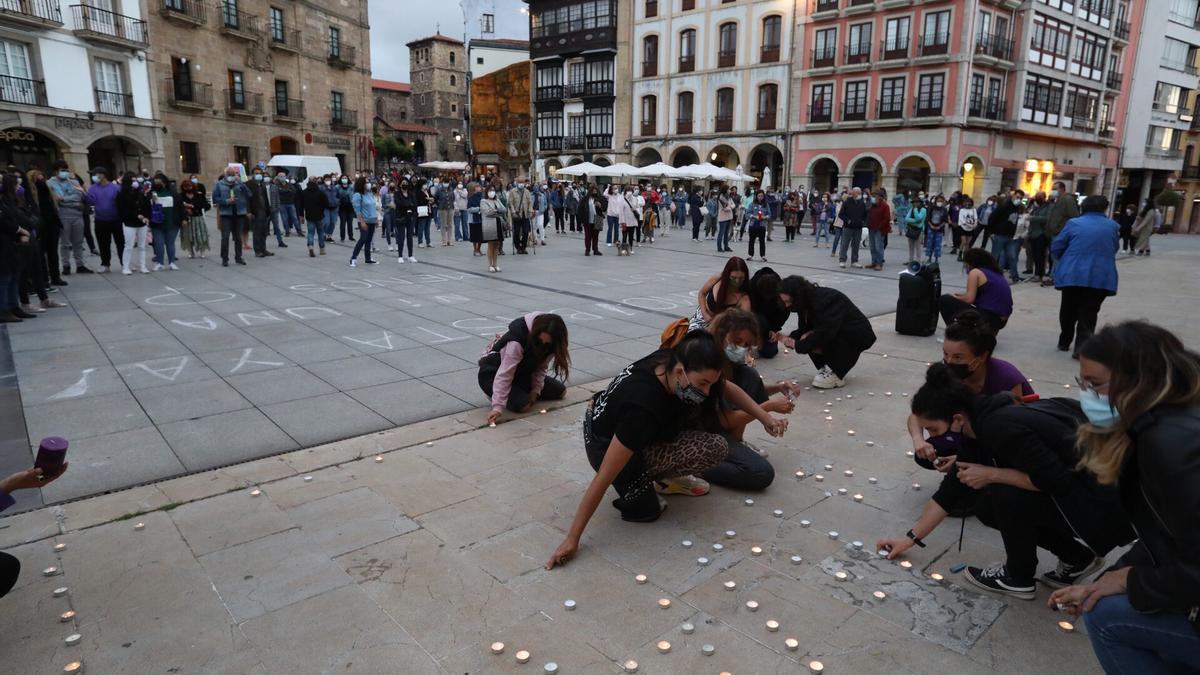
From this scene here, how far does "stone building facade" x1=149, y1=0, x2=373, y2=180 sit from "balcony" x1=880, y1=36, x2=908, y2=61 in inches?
1012

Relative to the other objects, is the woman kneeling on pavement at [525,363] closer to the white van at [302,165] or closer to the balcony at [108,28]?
the white van at [302,165]

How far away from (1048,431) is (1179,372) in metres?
0.83

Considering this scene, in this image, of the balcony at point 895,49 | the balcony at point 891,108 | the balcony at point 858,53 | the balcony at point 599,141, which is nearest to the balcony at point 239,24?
the balcony at point 599,141

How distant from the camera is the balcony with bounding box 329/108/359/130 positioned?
37.3 meters

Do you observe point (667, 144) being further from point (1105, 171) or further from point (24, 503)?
Result: point (24, 503)

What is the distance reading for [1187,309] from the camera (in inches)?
446

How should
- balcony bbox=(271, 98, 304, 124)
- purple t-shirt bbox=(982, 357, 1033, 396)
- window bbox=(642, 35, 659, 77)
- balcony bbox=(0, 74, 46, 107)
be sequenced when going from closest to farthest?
purple t-shirt bbox=(982, 357, 1033, 396)
balcony bbox=(0, 74, 46, 107)
balcony bbox=(271, 98, 304, 124)
window bbox=(642, 35, 659, 77)

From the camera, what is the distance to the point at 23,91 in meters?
23.3

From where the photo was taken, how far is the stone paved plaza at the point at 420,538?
2.83m

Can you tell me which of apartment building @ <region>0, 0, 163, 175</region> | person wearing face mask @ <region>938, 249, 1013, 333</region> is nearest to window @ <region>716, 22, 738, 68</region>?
apartment building @ <region>0, 0, 163, 175</region>

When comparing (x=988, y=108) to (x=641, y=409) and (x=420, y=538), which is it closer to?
(x=641, y=409)

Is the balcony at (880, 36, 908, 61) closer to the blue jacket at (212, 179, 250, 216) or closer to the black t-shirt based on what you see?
the blue jacket at (212, 179, 250, 216)

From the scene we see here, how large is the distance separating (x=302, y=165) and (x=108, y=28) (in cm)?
782

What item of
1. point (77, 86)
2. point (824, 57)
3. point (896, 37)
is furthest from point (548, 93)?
point (77, 86)
